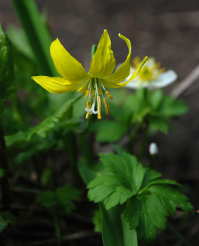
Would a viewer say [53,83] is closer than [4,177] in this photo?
Yes

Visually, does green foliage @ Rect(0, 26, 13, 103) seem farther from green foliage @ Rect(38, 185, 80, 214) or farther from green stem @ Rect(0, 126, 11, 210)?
green foliage @ Rect(38, 185, 80, 214)

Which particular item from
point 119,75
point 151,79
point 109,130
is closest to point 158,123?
point 109,130

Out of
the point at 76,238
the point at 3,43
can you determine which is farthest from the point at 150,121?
the point at 3,43

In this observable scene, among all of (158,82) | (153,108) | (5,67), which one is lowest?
(153,108)

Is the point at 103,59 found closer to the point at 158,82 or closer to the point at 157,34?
the point at 158,82

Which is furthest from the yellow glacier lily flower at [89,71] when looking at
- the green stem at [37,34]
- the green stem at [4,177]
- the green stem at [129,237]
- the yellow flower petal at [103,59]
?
the green stem at [37,34]

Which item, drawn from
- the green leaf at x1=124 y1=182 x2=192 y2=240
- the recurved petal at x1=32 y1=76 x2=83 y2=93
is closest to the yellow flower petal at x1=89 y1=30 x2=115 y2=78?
the recurved petal at x1=32 y1=76 x2=83 y2=93

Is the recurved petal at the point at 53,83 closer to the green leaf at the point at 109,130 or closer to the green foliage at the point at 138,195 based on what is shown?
the green foliage at the point at 138,195
